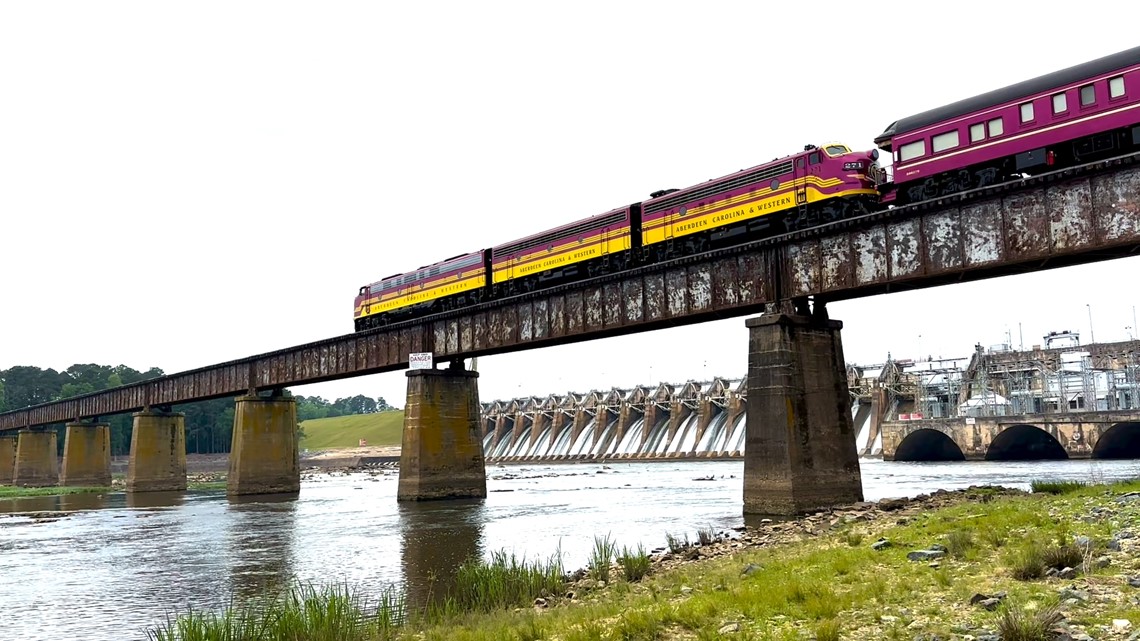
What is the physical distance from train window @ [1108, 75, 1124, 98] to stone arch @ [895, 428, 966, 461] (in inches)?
3254

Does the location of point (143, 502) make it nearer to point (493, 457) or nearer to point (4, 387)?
point (493, 457)

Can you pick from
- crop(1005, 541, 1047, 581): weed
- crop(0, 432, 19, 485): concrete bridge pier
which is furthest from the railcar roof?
crop(0, 432, 19, 485): concrete bridge pier

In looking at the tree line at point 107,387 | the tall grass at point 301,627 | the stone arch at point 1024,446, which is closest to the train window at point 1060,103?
the tall grass at point 301,627

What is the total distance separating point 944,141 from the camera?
30469 millimetres

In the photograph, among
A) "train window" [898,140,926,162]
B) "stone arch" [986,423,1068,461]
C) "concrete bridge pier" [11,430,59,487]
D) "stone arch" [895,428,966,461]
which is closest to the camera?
"train window" [898,140,926,162]

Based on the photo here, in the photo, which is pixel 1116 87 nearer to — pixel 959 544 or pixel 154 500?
pixel 959 544

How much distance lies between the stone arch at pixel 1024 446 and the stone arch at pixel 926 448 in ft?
22.5

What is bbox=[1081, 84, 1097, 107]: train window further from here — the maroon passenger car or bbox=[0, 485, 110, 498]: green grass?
bbox=[0, 485, 110, 498]: green grass

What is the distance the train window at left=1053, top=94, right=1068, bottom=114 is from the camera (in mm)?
27547

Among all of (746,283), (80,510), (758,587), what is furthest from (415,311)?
(758,587)

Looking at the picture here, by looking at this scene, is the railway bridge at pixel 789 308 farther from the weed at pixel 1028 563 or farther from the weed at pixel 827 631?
the weed at pixel 827 631

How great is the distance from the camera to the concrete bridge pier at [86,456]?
95750mm

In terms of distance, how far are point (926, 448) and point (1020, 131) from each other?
86.5 m

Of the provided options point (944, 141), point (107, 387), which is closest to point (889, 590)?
point (944, 141)
